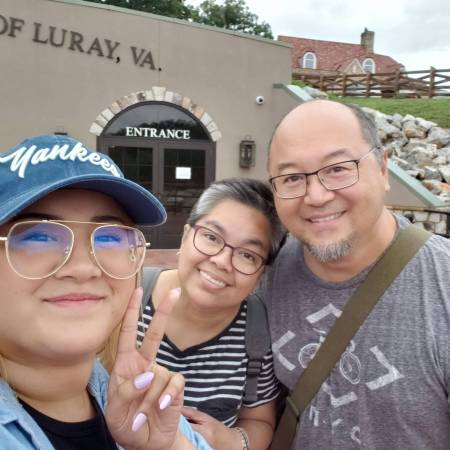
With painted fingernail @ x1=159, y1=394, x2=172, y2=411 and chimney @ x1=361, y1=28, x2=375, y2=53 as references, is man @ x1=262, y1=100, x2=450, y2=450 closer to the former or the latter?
painted fingernail @ x1=159, y1=394, x2=172, y2=411

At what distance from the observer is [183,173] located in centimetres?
921

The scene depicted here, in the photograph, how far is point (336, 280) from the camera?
1.67 meters

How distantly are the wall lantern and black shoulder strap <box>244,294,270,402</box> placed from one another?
775 centimetres

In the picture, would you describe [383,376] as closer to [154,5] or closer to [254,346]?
[254,346]

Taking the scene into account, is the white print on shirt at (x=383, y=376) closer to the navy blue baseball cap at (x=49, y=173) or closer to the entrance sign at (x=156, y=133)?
the navy blue baseball cap at (x=49, y=173)

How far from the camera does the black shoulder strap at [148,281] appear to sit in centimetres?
180

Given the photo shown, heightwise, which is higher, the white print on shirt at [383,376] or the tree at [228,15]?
the tree at [228,15]

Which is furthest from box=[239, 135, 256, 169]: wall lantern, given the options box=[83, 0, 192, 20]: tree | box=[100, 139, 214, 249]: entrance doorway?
box=[83, 0, 192, 20]: tree

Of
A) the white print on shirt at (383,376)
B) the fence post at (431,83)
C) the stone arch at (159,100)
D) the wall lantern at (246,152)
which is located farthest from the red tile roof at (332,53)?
the white print on shirt at (383,376)

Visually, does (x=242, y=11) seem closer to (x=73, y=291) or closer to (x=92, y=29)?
(x=92, y=29)

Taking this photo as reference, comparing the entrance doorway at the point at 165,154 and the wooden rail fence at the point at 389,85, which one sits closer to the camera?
the entrance doorway at the point at 165,154

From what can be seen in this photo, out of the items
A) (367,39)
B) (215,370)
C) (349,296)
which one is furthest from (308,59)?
(215,370)

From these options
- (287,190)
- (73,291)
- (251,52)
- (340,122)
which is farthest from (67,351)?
(251,52)

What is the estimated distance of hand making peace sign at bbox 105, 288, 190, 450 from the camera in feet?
3.43
